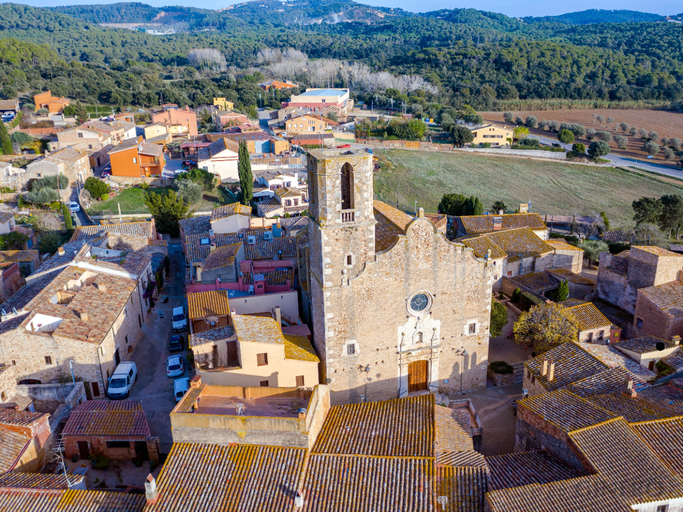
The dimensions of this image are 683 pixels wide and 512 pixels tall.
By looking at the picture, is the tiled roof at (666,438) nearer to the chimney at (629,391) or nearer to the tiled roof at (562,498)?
the chimney at (629,391)

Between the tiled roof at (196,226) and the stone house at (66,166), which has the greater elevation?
the stone house at (66,166)

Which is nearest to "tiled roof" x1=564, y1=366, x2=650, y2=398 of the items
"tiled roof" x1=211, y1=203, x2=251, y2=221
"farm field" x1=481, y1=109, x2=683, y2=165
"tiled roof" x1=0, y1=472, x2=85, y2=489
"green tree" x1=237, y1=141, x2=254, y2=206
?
"tiled roof" x1=0, y1=472, x2=85, y2=489

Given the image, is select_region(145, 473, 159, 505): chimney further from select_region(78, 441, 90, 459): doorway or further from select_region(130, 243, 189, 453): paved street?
select_region(78, 441, 90, 459): doorway

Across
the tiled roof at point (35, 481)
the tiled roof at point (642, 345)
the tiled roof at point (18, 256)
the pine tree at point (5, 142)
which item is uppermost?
the pine tree at point (5, 142)

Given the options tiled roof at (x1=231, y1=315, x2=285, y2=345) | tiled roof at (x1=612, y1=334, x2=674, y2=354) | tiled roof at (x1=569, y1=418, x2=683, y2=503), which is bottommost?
tiled roof at (x1=612, y1=334, x2=674, y2=354)

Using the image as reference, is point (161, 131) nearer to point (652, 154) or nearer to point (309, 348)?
point (309, 348)

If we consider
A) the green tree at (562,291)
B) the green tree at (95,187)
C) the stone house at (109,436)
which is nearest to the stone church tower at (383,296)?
the stone house at (109,436)
